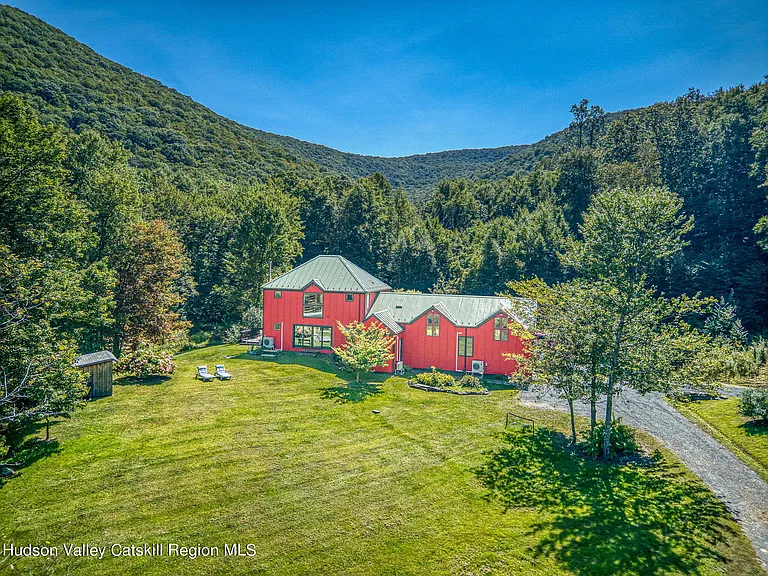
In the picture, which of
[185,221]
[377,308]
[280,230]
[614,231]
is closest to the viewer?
[614,231]

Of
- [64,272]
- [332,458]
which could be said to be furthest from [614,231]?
[64,272]

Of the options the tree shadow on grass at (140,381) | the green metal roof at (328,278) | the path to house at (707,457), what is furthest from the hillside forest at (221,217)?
the green metal roof at (328,278)

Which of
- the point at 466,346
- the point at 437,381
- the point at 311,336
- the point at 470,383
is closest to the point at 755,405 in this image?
the point at 470,383

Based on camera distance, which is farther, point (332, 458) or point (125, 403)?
point (125, 403)

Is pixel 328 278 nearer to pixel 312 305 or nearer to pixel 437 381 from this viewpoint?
pixel 312 305

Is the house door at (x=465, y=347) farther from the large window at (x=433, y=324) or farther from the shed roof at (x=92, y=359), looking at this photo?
the shed roof at (x=92, y=359)

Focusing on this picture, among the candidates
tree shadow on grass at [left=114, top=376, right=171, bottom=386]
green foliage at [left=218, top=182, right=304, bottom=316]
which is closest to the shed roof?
tree shadow on grass at [left=114, top=376, right=171, bottom=386]

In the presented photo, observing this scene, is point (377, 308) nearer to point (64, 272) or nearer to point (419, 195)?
point (64, 272)
